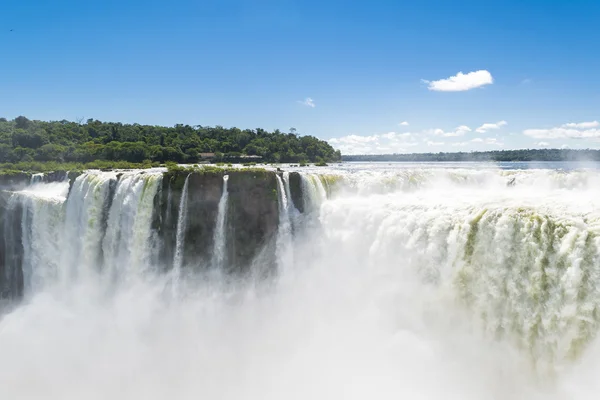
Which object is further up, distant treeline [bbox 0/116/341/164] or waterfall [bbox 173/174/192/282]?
distant treeline [bbox 0/116/341/164]

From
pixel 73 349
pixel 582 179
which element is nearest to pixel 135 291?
pixel 73 349

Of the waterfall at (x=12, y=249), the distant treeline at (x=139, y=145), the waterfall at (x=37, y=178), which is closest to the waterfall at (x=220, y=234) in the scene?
the waterfall at (x=12, y=249)

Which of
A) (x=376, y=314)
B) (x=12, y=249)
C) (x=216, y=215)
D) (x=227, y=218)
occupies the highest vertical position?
(x=216, y=215)

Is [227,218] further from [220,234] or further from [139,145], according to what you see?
[139,145]

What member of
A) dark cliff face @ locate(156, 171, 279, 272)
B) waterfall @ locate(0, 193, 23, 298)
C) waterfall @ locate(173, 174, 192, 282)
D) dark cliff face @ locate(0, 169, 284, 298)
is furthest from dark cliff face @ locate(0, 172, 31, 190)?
waterfall @ locate(173, 174, 192, 282)

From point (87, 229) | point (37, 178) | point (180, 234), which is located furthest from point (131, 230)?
point (37, 178)

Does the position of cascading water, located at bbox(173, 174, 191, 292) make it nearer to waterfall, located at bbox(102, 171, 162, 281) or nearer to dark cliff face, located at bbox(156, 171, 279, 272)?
dark cliff face, located at bbox(156, 171, 279, 272)

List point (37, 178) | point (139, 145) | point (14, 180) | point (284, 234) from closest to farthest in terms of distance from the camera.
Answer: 1. point (284, 234)
2. point (14, 180)
3. point (37, 178)
4. point (139, 145)
